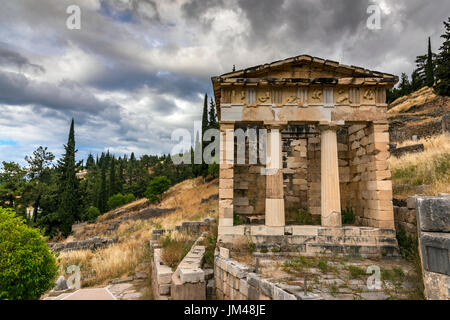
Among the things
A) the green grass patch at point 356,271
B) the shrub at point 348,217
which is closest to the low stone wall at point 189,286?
the green grass patch at point 356,271

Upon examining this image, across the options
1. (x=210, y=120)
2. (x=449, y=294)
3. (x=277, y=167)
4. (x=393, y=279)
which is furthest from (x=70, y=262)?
(x=210, y=120)

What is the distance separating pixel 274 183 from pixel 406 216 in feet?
15.0

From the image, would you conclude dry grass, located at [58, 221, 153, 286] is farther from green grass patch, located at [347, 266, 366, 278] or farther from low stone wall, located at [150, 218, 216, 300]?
green grass patch, located at [347, 266, 366, 278]

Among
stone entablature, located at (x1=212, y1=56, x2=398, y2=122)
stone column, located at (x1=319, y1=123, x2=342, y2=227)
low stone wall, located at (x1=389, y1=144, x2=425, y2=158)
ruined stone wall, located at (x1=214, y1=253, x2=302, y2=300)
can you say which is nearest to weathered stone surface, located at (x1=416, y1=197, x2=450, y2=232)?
ruined stone wall, located at (x1=214, y1=253, x2=302, y2=300)

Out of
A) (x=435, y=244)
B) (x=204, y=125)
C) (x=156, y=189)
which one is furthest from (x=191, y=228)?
(x=204, y=125)

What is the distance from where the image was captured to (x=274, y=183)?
9062 mm

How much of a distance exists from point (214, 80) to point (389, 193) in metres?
7.08

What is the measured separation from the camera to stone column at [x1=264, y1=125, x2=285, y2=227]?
8930 millimetres

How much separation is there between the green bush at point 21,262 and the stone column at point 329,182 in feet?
26.9

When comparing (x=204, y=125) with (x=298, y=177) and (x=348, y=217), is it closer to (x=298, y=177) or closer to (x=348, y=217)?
(x=298, y=177)

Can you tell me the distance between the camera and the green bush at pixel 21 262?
599 cm

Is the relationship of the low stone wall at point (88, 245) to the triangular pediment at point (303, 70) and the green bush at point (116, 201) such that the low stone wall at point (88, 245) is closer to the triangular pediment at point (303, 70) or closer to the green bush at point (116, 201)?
the triangular pediment at point (303, 70)

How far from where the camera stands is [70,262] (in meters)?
11.5
